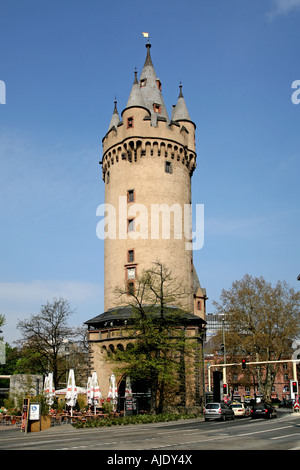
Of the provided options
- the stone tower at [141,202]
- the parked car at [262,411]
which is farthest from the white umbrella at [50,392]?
the parked car at [262,411]

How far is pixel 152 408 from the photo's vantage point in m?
36.2

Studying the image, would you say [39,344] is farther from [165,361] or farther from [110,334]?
[165,361]

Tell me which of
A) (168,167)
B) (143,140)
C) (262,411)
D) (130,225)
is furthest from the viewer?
(168,167)

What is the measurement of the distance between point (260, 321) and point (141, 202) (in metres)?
20.7

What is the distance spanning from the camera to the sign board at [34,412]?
87.2 feet

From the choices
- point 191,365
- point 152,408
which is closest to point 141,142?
point 191,365

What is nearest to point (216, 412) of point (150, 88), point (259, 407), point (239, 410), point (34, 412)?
point (259, 407)

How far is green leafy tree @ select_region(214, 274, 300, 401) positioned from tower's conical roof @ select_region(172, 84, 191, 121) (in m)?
20.1

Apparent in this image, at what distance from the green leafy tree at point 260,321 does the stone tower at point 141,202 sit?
854 centimetres

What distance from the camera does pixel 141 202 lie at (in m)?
47.0

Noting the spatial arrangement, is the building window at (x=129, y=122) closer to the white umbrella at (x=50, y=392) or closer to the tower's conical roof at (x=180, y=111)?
the tower's conical roof at (x=180, y=111)

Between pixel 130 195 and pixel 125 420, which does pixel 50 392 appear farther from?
pixel 130 195

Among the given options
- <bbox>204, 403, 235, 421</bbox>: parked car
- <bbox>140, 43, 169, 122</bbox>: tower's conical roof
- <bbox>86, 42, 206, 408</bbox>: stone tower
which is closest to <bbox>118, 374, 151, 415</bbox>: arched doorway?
<bbox>86, 42, 206, 408</bbox>: stone tower
